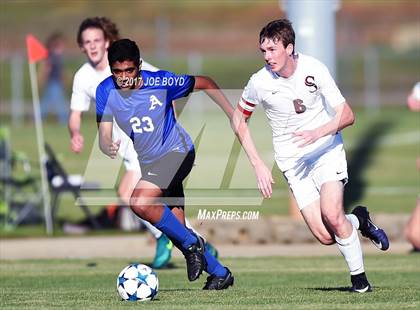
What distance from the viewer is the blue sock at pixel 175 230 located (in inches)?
392

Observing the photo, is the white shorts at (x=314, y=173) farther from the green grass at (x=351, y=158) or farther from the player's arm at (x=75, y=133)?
the green grass at (x=351, y=158)

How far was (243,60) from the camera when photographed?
44688 millimetres

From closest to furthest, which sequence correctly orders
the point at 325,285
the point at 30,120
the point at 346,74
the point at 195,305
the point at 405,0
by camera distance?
the point at 195,305 < the point at 325,285 < the point at 30,120 < the point at 346,74 < the point at 405,0

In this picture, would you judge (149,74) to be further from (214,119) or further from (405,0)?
(405,0)

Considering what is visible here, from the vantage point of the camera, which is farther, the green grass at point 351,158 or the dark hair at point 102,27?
the green grass at point 351,158

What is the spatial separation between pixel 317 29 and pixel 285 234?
2941mm

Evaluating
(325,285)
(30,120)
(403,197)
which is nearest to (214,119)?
(30,120)

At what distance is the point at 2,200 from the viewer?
18.1 metres

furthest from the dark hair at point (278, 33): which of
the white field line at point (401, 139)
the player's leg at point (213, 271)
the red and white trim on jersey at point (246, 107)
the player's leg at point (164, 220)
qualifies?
the white field line at point (401, 139)

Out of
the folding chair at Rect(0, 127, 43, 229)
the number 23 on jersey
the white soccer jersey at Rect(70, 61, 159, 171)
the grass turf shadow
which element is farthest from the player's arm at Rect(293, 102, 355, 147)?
the grass turf shadow

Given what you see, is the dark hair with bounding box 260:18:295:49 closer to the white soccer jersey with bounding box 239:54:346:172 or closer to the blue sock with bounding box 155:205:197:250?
the white soccer jersey with bounding box 239:54:346:172

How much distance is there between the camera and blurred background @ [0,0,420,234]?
23766mm

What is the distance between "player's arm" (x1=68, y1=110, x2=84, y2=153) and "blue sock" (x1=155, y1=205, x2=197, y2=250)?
247 cm

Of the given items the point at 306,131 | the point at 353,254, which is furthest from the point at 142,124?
the point at 353,254
